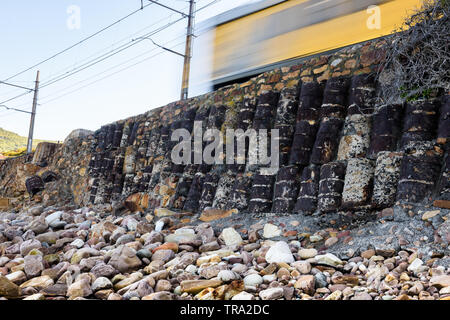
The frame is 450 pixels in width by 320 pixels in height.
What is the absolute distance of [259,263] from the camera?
326 centimetres

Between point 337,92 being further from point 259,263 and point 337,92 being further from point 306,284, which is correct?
point 306,284

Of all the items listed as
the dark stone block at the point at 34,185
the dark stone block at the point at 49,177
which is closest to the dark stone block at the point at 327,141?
the dark stone block at the point at 49,177

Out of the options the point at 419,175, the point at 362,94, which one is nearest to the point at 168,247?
the point at 419,175

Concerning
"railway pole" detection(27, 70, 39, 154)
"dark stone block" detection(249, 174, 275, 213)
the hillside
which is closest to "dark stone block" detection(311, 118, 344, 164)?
"dark stone block" detection(249, 174, 275, 213)

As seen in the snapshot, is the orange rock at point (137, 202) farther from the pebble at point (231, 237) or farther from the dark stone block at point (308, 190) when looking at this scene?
the dark stone block at point (308, 190)

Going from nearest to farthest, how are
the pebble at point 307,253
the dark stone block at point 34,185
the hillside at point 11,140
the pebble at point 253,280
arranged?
the pebble at point 253,280 < the pebble at point 307,253 < the dark stone block at point 34,185 < the hillside at point 11,140

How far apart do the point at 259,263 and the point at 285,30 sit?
468 centimetres

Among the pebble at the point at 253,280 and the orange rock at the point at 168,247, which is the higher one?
the orange rock at the point at 168,247

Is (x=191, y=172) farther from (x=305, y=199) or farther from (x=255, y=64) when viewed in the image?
(x=255, y=64)

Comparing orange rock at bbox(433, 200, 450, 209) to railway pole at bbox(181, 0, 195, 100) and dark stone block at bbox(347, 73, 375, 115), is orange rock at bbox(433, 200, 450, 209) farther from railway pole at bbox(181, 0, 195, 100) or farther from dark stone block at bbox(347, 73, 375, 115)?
railway pole at bbox(181, 0, 195, 100)

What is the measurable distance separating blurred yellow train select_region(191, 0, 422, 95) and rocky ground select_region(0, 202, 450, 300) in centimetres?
317

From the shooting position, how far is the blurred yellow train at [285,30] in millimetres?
5644

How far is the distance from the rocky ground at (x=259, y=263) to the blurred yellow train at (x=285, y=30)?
10.4 feet
